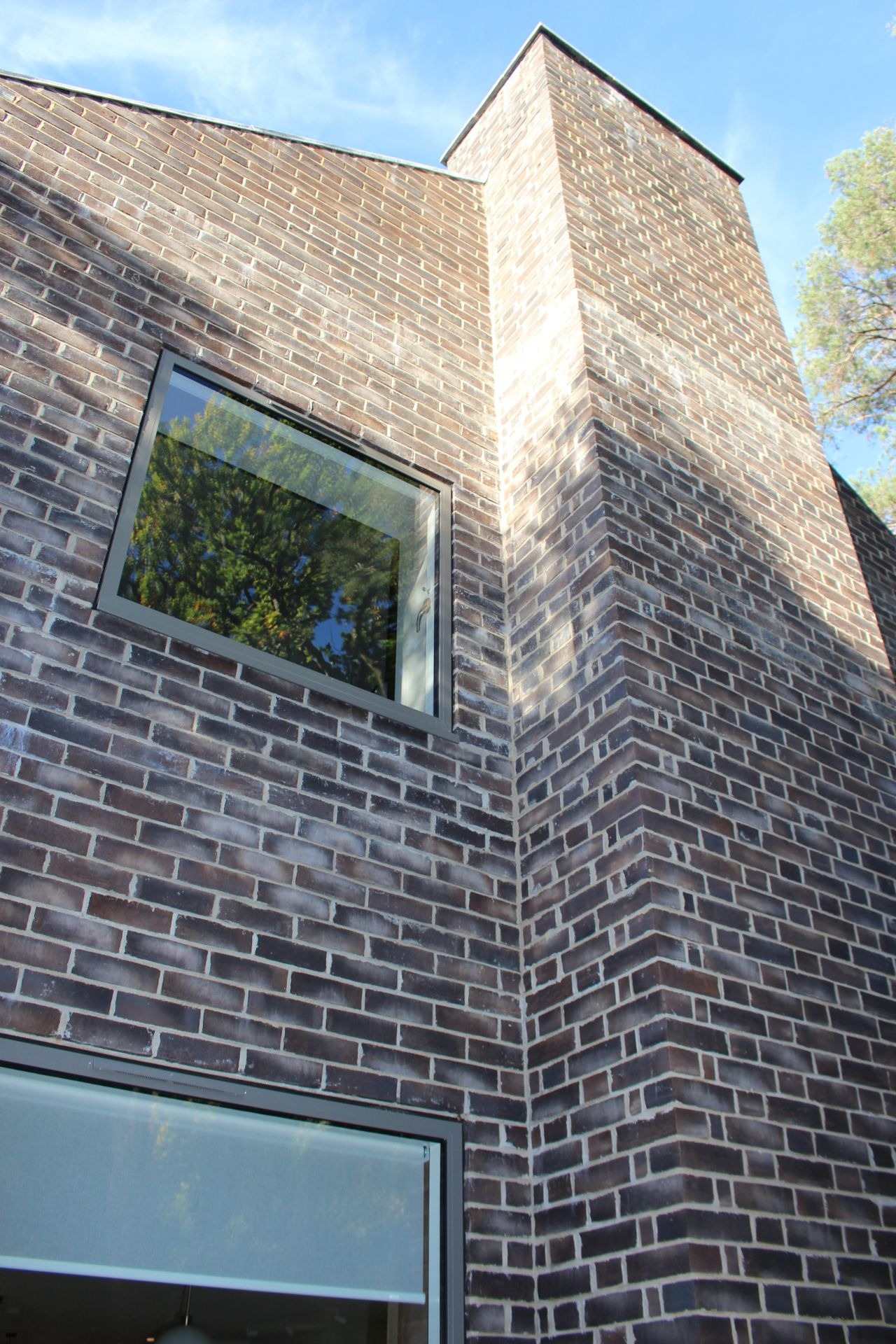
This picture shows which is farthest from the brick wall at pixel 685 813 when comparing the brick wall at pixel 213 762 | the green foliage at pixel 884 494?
the green foliage at pixel 884 494

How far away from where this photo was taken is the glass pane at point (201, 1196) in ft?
7.98

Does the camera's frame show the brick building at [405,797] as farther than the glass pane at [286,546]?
No

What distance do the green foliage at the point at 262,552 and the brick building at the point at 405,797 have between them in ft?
0.06

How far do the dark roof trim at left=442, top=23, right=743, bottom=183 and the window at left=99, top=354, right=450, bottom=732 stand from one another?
11.7ft

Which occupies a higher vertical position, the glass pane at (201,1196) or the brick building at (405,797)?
the brick building at (405,797)

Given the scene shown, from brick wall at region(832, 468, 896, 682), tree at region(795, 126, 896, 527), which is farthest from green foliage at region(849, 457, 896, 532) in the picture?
brick wall at region(832, 468, 896, 682)

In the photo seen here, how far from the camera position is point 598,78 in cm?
655

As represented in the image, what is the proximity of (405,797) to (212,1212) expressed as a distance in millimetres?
1385

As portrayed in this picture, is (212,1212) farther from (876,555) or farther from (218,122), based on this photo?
(876,555)

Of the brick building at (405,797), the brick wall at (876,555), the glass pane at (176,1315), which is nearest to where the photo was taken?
the glass pane at (176,1315)

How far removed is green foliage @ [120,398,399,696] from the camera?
358cm

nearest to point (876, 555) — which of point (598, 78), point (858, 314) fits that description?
point (598, 78)

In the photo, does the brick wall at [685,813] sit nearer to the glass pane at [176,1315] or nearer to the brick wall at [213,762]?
the brick wall at [213,762]

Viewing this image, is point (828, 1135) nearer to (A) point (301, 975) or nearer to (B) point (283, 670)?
(A) point (301, 975)
